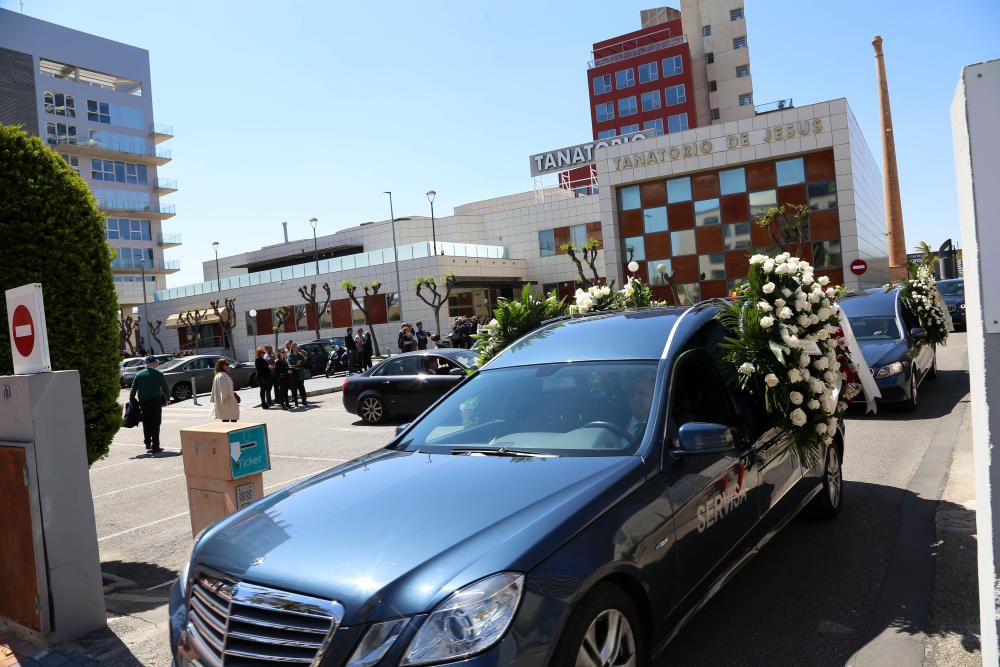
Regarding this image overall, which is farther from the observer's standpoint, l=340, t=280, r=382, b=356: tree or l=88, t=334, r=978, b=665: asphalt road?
l=340, t=280, r=382, b=356: tree

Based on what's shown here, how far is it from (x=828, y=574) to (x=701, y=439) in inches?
75.1

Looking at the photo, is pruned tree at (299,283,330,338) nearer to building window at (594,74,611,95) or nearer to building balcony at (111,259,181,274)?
building balcony at (111,259,181,274)

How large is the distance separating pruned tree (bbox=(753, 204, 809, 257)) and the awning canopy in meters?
40.4

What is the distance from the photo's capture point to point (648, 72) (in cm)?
7088

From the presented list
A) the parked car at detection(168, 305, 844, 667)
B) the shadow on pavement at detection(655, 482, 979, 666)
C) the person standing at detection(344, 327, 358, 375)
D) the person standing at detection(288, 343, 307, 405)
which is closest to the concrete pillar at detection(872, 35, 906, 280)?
the person standing at detection(344, 327, 358, 375)

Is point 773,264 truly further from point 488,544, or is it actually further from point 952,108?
point 488,544

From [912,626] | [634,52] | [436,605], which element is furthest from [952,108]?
[634,52]

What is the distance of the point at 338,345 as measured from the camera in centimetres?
3178

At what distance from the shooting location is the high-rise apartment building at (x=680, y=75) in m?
69.7

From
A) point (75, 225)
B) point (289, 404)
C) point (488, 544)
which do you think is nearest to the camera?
point (488, 544)

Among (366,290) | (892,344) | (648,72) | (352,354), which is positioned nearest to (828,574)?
(892,344)

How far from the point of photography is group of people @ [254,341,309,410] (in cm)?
1919

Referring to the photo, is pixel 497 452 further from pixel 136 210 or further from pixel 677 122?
pixel 136 210

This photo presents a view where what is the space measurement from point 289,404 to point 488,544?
1781 cm
